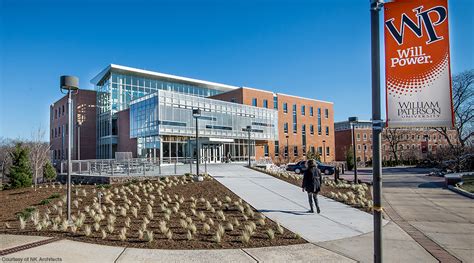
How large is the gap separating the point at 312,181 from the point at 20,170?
16804mm

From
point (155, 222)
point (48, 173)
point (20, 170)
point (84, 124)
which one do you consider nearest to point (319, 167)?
point (48, 173)

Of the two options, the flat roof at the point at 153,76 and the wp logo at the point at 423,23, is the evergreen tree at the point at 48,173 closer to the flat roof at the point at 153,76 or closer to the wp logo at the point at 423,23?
the flat roof at the point at 153,76

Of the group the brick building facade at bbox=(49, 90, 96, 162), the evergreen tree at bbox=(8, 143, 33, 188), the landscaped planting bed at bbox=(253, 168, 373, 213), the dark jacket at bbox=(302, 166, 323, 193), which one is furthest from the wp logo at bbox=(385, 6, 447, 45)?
the brick building facade at bbox=(49, 90, 96, 162)

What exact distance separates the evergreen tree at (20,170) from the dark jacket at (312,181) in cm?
1638

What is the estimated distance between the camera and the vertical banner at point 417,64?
3529 mm

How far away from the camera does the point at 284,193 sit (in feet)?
47.8

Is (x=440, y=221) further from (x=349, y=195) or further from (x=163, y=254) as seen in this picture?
(x=163, y=254)

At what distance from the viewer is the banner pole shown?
3.68 metres

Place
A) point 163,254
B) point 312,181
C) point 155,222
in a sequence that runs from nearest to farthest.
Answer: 1. point 163,254
2. point 155,222
3. point 312,181

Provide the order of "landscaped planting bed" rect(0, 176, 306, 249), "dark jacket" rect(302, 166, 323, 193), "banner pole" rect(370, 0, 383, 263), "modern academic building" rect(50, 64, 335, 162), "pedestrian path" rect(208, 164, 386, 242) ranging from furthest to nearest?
"modern academic building" rect(50, 64, 335, 162) → "dark jacket" rect(302, 166, 323, 193) → "pedestrian path" rect(208, 164, 386, 242) → "landscaped planting bed" rect(0, 176, 306, 249) → "banner pole" rect(370, 0, 383, 263)

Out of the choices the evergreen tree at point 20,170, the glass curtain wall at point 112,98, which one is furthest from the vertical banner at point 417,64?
the glass curtain wall at point 112,98

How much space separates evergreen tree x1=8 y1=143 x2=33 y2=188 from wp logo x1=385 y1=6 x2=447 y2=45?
20583 millimetres

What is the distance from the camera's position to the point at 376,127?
371 centimetres

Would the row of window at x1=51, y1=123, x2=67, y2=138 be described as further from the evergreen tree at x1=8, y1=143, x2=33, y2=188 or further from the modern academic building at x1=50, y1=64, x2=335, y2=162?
the evergreen tree at x1=8, y1=143, x2=33, y2=188
